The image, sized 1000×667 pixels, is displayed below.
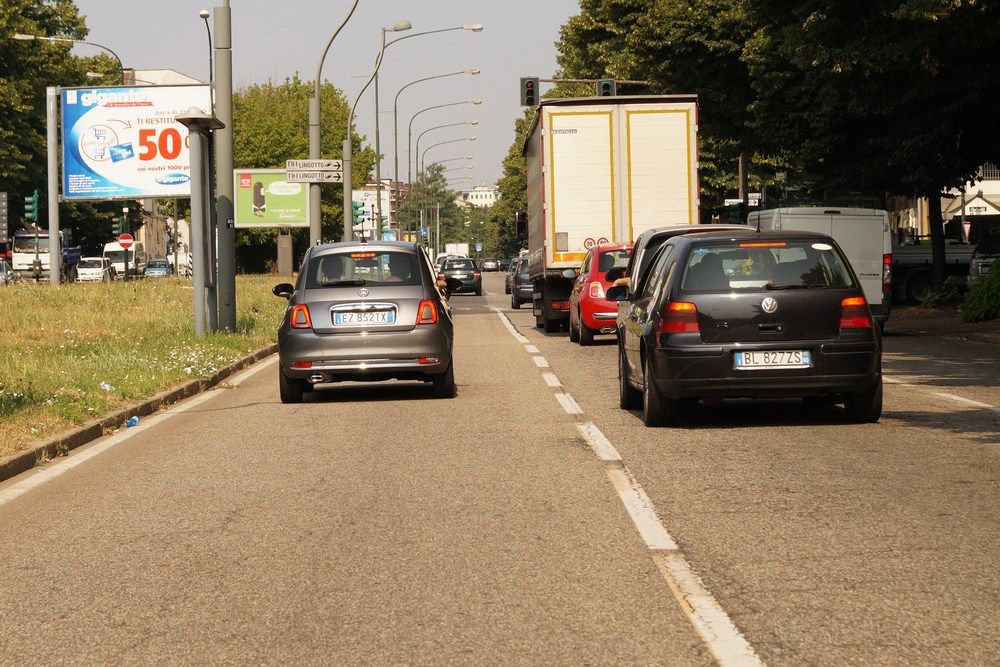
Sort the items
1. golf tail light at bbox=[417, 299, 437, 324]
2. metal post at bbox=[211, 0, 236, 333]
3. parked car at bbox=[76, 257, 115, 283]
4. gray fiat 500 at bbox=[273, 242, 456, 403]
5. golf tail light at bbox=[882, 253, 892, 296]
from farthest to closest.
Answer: parked car at bbox=[76, 257, 115, 283] < golf tail light at bbox=[882, 253, 892, 296] < metal post at bbox=[211, 0, 236, 333] < golf tail light at bbox=[417, 299, 437, 324] < gray fiat 500 at bbox=[273, 242, 456, 403]

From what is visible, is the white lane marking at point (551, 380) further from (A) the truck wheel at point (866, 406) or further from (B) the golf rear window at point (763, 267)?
(A) the truck wheel at point (866, 406)

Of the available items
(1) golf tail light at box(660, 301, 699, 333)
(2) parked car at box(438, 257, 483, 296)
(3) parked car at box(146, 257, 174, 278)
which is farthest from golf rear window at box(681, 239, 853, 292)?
(3) parked car at box(146, 257, 174, 278)

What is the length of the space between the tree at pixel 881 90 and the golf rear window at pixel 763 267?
8.66 m

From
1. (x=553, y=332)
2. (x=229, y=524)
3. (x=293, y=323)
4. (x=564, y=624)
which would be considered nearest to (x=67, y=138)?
(x=553, y=332)

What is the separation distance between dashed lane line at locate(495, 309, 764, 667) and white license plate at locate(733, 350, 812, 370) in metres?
1.43

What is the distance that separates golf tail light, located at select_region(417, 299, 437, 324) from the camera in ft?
47.9

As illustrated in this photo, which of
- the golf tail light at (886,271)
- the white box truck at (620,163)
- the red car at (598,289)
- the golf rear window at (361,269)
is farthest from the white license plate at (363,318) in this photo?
the golf tail light at (886,271)

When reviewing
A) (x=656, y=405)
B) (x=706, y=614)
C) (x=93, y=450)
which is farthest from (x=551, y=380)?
(x=706, y=614)

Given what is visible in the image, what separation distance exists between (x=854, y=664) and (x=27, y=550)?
13.5 feet

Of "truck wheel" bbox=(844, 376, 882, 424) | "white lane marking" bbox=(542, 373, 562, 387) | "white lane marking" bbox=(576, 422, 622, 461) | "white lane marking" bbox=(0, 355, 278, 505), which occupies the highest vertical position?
"truck wheel" bbox=(844, 376, 882, 424)

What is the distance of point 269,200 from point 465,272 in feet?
31.1

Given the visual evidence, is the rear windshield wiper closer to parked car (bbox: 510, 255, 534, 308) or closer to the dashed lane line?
the dashed lane line

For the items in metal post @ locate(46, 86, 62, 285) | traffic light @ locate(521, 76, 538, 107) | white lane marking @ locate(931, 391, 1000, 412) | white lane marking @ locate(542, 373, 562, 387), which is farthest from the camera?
metal post @ locate(46, 86, 62, 285)

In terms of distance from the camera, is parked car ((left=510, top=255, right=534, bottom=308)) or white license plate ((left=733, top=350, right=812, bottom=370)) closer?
white license plate ((left=733, top=350, right=812, bottom=370))
